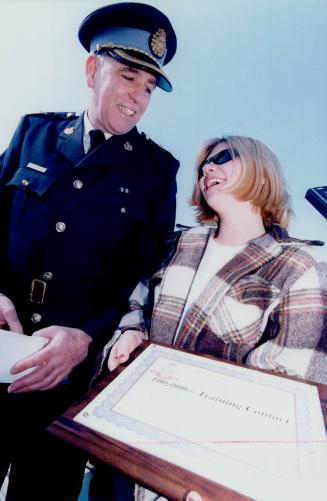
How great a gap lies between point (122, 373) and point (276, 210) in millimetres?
1143

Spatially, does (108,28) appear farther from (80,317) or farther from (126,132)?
(80,317)

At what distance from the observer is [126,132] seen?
1.78 m

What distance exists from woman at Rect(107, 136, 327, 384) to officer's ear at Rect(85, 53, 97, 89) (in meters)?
0.75

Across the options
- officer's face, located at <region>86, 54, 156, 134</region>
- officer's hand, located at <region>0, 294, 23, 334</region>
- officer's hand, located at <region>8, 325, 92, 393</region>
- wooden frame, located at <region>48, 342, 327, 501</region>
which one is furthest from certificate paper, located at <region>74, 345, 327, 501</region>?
officer's face, located at <region>86, 54, 156, 134</region>

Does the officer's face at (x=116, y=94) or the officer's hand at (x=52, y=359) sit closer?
the officer's hand at (x=52, y=359)

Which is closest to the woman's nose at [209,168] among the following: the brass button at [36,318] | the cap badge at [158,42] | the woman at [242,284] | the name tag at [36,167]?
the woman at [242,284]

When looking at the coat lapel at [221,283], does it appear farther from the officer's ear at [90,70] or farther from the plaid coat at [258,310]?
the officer's ear at [90,70]

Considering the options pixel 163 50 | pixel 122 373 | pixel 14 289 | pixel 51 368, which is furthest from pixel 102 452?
pixel 163 50

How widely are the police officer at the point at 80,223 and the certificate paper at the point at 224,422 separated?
1.81 feet

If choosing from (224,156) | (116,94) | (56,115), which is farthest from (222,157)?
(56,115)

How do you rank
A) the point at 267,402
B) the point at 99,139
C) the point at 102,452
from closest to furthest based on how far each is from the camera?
the point at 102,452 → the point at 267,402 → the point at 99,139

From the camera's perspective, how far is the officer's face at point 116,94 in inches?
64.9

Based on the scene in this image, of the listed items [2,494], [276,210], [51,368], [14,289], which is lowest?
[2,494]

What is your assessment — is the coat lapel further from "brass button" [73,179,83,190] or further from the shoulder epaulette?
the shoulder epaulette
